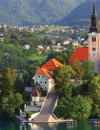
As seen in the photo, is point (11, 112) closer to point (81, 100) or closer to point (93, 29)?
point (81, 100)

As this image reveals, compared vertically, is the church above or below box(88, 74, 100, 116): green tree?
above

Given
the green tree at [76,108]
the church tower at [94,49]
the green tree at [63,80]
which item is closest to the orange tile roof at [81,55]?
the church tower at [94,49]

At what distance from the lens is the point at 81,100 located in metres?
60.9

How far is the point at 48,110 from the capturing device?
201 ft

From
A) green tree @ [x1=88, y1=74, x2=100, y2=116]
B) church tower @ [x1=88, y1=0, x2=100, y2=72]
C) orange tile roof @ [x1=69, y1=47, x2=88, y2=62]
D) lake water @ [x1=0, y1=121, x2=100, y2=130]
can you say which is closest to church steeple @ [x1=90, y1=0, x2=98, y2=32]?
church tower @ [x1=88, y1=0, x2=100, y2=72]

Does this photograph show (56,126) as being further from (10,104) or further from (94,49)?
(94,49)

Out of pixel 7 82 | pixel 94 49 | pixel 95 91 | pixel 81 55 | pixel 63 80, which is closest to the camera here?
pixel 95 91

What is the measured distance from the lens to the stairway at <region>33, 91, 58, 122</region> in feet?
196

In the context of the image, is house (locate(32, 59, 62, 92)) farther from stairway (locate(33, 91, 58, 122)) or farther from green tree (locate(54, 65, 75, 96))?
green tree (locate(54, 65, 75, 96))

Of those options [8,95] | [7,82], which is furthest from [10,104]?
[7,82]

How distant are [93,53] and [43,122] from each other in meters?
14.6

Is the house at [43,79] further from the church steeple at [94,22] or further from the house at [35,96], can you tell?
the church steeple at [94,22]

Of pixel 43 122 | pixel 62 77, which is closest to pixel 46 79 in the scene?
pixel 62 77

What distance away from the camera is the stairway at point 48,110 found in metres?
59.9
